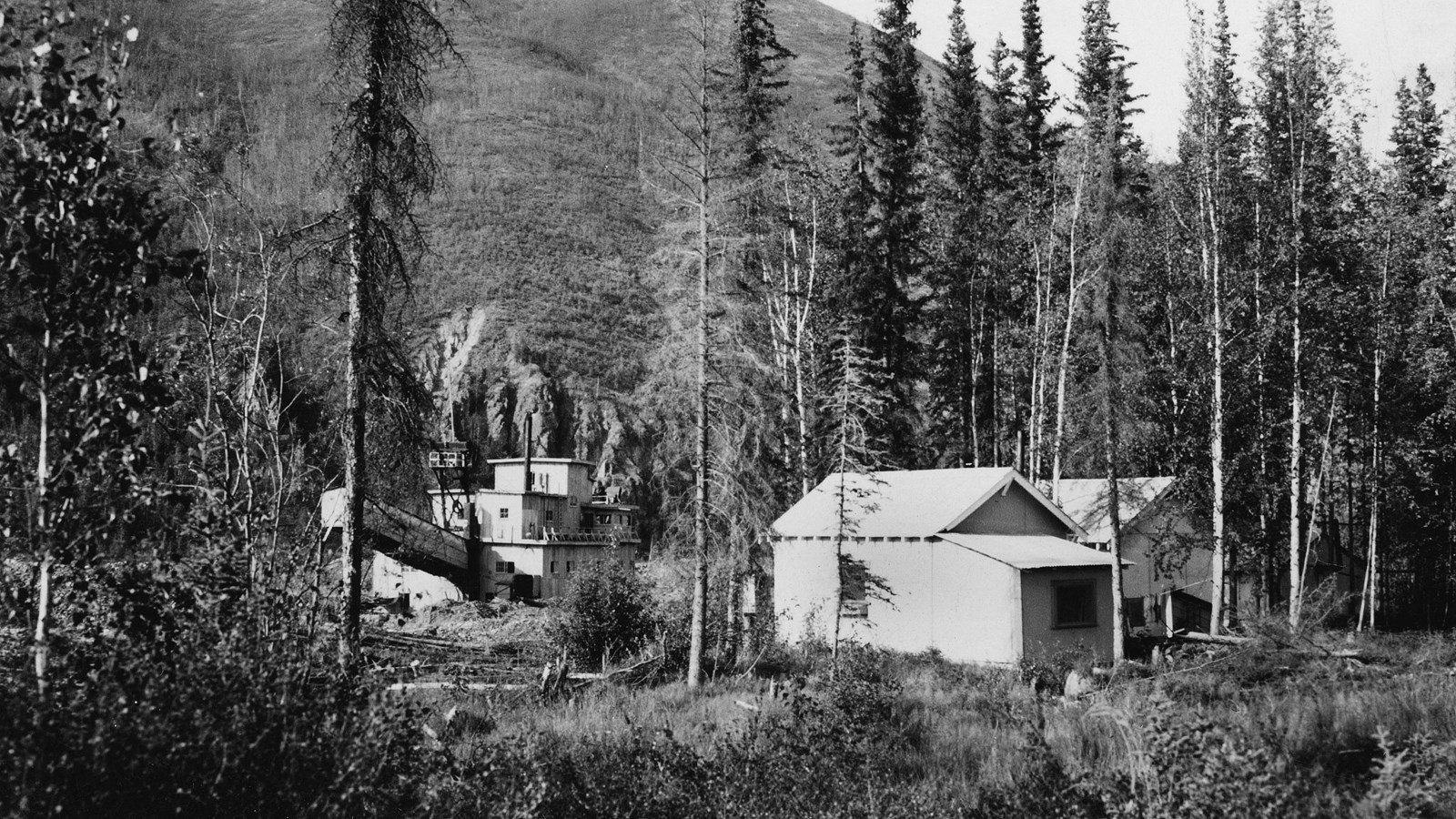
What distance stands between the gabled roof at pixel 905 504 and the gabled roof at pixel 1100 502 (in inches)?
73.2

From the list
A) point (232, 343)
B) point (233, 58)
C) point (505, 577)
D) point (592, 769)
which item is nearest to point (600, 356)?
point (505, 577)

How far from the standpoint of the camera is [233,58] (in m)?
121

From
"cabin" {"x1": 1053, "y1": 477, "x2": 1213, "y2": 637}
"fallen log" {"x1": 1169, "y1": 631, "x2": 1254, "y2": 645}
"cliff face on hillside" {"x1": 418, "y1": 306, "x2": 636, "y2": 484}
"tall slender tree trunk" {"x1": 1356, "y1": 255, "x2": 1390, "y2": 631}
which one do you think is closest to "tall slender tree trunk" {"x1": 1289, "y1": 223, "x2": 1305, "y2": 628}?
"fallen log" {"x1": 1169, "y1": 631, "x2": 1254, "y2": 645}

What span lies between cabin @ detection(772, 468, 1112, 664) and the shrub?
15.0 feet

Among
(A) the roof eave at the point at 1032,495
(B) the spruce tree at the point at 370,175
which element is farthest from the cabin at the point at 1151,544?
(B) the spruce tree at the point at 370,175

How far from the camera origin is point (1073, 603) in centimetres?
2495

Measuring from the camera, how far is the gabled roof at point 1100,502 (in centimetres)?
2897

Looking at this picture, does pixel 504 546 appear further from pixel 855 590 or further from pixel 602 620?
pixel 602 620

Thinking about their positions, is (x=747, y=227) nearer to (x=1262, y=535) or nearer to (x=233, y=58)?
(x=1262, y=535)

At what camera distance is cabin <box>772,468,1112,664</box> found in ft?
78.4

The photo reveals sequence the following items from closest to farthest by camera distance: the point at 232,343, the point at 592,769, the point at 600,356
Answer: the point at 592,769
the point at 232,343
the point at 600,356

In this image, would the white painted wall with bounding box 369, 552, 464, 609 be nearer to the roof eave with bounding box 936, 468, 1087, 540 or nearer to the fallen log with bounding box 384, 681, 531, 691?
the roof eave with bounding box 936, 468, 1087, 540

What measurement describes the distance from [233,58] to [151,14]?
10.5 metres

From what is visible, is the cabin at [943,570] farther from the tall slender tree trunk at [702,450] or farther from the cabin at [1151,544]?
the tall slender tree trunk at [702,450]
